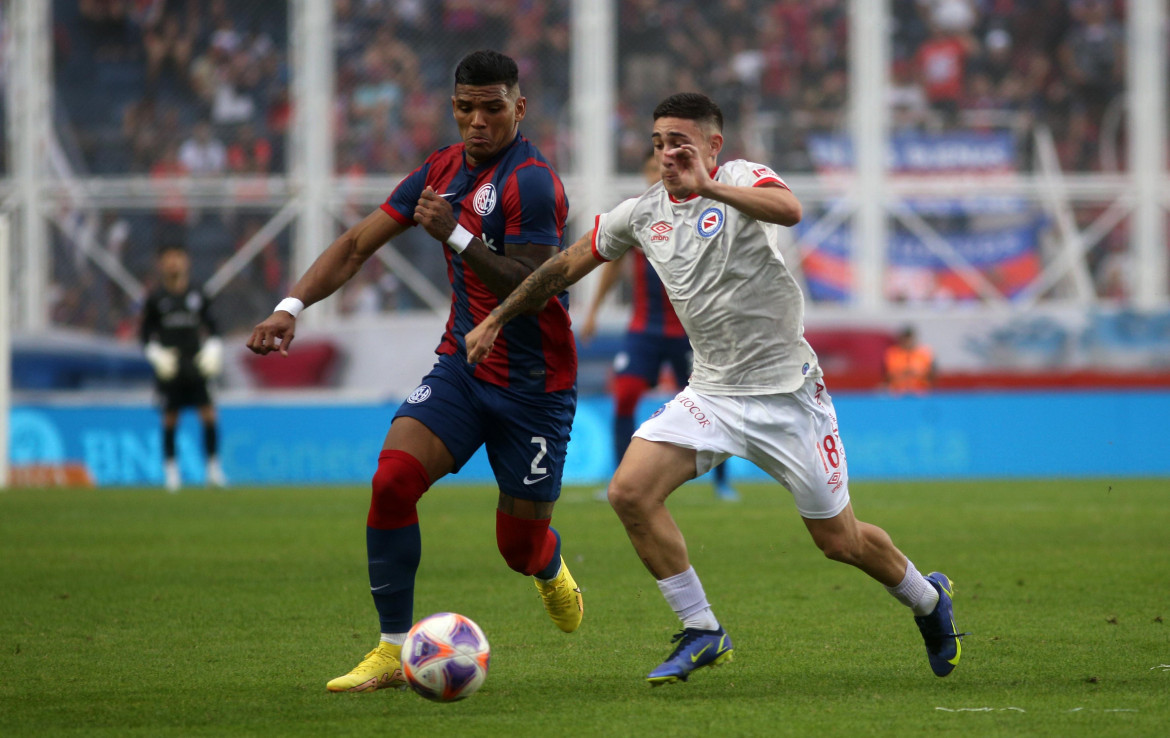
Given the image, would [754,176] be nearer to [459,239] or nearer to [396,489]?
[459,239]

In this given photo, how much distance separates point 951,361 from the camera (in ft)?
71.2

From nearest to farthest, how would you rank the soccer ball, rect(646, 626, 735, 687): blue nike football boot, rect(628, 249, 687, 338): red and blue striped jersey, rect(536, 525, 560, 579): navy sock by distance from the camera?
the soccer ball → rect(646, 626, 735, 687): blue nike football boot → rect(536, 525, 560, 579): navy sock → rect(628, 249, 687, 338): red and blue striped jersey

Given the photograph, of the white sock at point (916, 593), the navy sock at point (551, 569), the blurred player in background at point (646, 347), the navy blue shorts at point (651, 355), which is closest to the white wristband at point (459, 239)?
the navy sock at point (551, 569)

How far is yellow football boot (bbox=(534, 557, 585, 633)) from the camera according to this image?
5.88 metres

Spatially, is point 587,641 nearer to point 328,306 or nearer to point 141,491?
point 141,491

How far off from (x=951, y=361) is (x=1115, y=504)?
31.1ft

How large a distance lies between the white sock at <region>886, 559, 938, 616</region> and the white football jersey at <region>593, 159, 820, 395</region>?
0.82 m

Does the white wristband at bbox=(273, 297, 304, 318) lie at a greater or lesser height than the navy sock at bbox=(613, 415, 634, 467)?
greater

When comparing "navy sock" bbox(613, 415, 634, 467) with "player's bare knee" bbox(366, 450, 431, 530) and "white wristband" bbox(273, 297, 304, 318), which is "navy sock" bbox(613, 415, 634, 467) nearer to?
"white wristband" bbox(273, 297, 304, 318)

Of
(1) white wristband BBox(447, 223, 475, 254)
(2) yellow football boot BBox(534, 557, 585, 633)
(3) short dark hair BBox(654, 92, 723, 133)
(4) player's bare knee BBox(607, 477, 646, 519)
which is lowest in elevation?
(2) yellow football boot BBox(534, 557, 585, 633)

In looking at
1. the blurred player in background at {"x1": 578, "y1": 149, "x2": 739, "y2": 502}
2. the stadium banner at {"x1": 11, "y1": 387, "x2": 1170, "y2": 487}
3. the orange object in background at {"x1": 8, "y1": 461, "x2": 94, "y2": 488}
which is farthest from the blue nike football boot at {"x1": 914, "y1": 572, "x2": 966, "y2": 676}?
the orange object in background at {"x1": 8, "y1": 461, "x2": 94, "y2": 488}

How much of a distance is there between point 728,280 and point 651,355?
6.55 m

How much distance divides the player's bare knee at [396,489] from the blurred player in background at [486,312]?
5cm

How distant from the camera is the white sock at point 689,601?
513 centimetres
